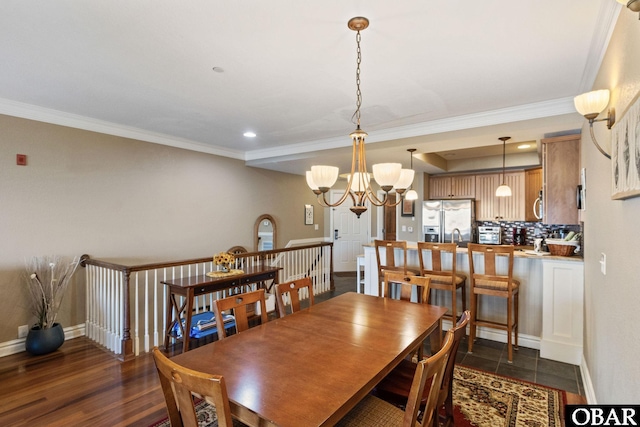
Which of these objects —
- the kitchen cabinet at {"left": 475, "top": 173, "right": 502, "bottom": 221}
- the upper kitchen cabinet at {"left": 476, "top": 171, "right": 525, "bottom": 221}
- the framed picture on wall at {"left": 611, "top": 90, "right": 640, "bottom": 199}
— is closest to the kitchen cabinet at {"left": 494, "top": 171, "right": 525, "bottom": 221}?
the upper kitchen cabinet at {"left": 476, "top": 171, "right": 525, "bottom": 221}

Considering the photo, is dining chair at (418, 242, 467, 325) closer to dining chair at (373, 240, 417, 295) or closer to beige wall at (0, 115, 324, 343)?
dining chair at (373, 240, 417, 295)

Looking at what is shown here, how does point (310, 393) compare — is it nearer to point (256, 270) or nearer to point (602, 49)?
point (602, 49)

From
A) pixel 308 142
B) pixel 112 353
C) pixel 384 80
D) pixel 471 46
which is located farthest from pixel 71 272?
pixel 471 46

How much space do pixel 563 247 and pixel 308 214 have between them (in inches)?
190

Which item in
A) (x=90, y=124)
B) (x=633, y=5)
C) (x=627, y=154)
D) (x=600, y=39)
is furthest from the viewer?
(x=90, y=124)

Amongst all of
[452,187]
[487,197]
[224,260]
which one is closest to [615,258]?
[224,260]

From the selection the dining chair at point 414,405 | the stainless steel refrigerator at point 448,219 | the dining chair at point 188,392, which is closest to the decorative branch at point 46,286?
the dining chair at point 188,392

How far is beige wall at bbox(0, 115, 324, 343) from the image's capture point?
10.9ft

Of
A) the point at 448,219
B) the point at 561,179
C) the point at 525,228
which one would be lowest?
the point at 525,228

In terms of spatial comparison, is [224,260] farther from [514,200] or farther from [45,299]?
[514,200]

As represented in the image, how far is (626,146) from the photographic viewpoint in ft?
4.69

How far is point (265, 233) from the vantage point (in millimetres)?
6176

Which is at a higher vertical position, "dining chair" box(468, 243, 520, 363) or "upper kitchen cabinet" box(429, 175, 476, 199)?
"upper kitchen cabinet" box(429, 175, 476, 199)

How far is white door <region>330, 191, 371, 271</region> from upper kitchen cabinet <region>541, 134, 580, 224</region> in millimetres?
4708
